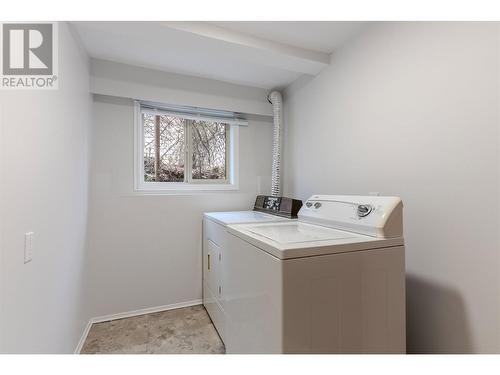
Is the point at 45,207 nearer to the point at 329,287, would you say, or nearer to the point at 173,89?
the point at 329,287

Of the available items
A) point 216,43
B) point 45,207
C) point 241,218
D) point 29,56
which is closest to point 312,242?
point 241,218

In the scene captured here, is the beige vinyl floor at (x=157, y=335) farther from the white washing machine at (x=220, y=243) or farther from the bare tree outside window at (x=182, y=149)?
the bare tree outside window at (x=182, y=149)

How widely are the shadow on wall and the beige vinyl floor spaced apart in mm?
1271

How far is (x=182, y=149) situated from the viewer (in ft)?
8.50

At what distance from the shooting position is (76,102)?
1642 mm

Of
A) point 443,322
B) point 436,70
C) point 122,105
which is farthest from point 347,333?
point 122,105

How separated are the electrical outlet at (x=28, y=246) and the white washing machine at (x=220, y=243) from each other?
1049 millimetres

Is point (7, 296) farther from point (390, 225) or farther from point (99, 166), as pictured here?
point (390, 225)

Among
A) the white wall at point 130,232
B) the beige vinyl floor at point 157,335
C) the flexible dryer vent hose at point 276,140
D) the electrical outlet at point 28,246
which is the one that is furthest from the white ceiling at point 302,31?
the beige vinyl floor at point 157,335

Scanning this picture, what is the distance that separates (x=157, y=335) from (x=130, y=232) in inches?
35.1

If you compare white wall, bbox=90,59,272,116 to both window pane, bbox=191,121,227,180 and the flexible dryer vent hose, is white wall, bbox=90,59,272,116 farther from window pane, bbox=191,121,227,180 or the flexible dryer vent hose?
window pane, bbox=191,121,227,180

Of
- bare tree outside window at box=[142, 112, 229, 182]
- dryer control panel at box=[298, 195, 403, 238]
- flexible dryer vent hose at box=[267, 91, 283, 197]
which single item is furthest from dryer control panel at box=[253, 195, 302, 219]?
bare tree outside window at box=[142, 112, 229, 182]

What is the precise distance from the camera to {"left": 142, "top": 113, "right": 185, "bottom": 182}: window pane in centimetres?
243

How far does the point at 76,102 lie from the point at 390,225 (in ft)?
6.73
